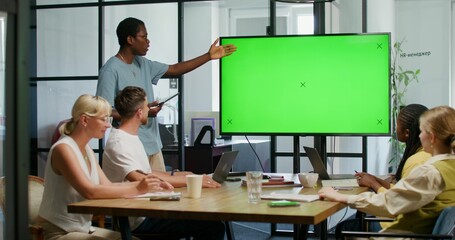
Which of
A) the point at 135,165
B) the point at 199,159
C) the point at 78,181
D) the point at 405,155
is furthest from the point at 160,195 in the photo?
the point at 199,159

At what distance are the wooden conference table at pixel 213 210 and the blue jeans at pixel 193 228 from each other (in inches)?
9.4

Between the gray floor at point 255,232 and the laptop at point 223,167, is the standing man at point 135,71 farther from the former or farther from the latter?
the gray floor at point 255,232

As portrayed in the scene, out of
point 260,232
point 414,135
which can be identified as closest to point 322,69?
point 414,135

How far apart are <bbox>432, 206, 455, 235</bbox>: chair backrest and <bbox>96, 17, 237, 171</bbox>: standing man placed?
169cm

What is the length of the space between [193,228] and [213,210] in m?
0.68

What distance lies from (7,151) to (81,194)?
1723mm

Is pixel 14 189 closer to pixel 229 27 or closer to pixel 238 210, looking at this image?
pixel 238 210

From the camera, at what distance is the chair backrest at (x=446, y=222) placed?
228 cm

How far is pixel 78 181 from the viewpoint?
2584 mm

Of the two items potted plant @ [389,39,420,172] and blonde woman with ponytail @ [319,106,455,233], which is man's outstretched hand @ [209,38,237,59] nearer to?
blonde woman with ponytail @ [319,106,455,233]

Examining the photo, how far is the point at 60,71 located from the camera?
20.0ft

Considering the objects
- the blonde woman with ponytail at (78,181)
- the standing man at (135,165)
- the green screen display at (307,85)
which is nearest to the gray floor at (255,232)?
the green screen display at (307,85)

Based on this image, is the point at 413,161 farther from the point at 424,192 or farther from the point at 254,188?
the point at 254,188

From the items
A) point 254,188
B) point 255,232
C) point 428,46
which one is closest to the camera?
point 254,188
